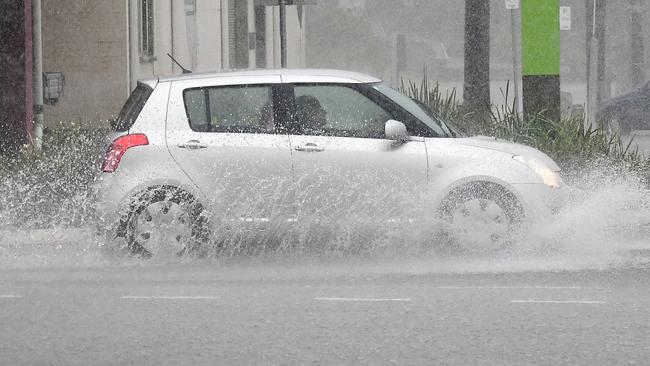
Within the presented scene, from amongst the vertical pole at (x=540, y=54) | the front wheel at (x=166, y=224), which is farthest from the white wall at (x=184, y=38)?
the front wheel at (x=166, y=224)

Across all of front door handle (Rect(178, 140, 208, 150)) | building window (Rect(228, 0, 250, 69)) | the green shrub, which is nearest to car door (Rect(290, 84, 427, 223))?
front door handle (Rect(178, 140, 208, 150))

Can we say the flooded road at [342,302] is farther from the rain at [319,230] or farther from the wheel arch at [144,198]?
the wheel arch at [144,198]

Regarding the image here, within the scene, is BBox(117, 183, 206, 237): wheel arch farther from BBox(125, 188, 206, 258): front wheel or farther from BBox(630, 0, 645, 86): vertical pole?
BBox(630, 0, 645, 86): vertical pole

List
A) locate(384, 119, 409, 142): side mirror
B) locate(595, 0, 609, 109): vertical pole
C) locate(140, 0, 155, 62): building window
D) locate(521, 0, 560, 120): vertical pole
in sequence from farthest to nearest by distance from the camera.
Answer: locate(595, 0, 609, 109): vertical pole → locate(140, 0, 155, 62): building window → locate(521, 0, 560, 120): vertical pole → locate(384, 119, 409, 142): side mirror

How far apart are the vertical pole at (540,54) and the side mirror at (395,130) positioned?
610cm

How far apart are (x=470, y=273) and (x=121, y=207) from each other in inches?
110

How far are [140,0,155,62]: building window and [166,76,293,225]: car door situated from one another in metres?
10.7

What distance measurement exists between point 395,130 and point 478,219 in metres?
0.97

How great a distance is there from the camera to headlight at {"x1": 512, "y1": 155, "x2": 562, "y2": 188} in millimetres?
11570

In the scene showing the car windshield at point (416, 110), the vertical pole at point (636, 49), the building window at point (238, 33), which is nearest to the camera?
the car windshield at point (416, 110)

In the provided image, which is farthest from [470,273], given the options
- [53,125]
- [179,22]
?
[179,22]

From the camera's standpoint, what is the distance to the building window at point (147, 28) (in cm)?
2230

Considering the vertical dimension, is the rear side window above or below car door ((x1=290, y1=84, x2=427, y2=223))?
above

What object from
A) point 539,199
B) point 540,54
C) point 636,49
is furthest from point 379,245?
point 636,49
